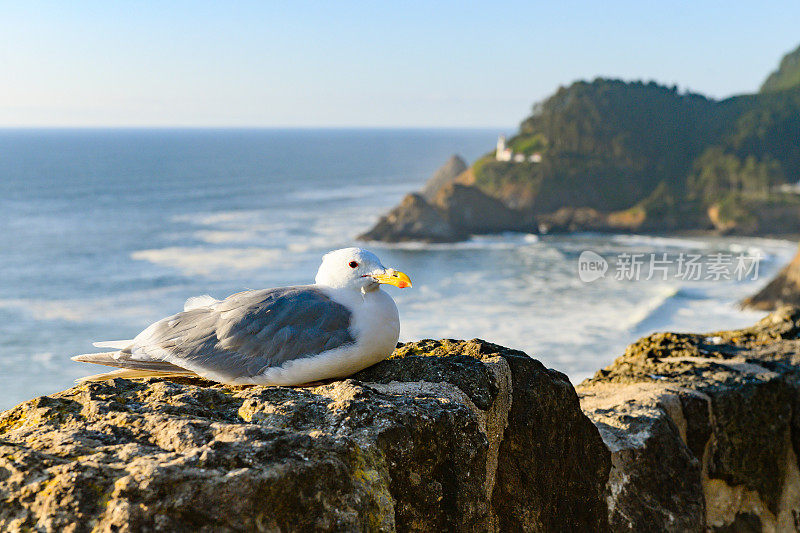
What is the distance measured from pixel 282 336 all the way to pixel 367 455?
135 centimetres

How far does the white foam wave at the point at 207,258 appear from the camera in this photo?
5109 cm

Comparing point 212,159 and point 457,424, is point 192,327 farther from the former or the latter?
point 212,159

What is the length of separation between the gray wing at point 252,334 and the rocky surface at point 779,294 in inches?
1495

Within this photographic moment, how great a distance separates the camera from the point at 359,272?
4.58 meters

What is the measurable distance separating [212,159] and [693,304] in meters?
138

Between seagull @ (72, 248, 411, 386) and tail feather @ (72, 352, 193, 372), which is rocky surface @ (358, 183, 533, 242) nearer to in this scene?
seagull @ (72, 248, 411, 386)

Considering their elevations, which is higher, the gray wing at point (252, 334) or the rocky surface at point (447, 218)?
the gray wing at point (252, 334)

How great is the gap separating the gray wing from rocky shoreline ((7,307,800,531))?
0.22 metres

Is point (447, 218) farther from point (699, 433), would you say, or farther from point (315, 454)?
point (315, 454)

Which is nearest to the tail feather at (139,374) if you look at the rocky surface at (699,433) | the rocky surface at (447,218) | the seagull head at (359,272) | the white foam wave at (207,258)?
the seagull head at (359,272)

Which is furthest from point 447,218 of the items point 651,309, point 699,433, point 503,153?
point 699,433

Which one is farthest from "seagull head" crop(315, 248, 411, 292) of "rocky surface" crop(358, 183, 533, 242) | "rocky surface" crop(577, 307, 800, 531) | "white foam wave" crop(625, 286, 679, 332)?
"rocky surface" crop(358, 183, 533, 242)

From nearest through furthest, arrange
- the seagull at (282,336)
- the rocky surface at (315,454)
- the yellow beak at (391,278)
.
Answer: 1. the rocky surface at (315,454)
2. the seagull at (282,336)
3. the yellow beak at (391,278)

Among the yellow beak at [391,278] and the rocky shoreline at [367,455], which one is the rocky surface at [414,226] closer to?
the rocky shoreline at [367,455]
